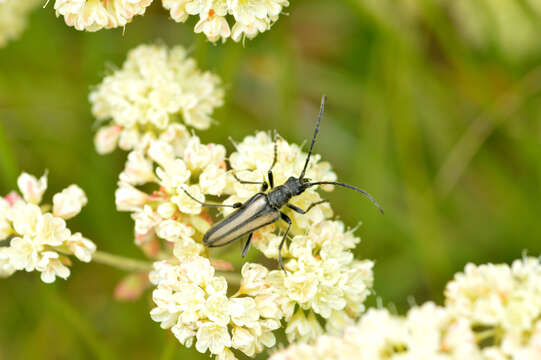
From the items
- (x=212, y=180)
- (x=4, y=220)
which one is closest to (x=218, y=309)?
(x=212, y=180)

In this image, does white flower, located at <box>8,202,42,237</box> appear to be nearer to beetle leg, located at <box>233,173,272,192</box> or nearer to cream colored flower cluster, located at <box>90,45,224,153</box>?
cream colored flower cluster, located at <box>90,45,224,153</box>

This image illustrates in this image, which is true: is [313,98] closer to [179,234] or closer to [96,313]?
[96,313]

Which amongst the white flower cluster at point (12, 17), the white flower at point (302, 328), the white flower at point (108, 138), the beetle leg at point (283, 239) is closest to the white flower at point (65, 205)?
the white flower at point (108, 138)

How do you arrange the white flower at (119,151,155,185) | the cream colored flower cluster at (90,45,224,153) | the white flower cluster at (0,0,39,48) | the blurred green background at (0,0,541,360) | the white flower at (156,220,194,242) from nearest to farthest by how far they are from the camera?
the white flower at (156,220,194,242) < the white flower at (119,151,155,185) < the cream colored flower cluster at (90,45,224,153) < the white flower cluster at (0,0,39,48) < the blurred green background at (0,0,541,360)

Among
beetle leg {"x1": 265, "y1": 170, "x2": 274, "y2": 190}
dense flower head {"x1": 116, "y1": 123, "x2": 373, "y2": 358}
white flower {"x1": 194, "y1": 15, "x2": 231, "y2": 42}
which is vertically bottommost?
dense flower head {"x1": 116, "y1": 123, "x2": 373, "y2": 358}

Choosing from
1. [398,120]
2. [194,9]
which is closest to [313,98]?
[398,120]

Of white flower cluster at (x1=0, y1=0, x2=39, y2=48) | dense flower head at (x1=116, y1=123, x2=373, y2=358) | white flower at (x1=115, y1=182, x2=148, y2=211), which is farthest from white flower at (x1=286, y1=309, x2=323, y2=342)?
white flower cluster at (x1=0, y1=0, x2=39, y2=48)
